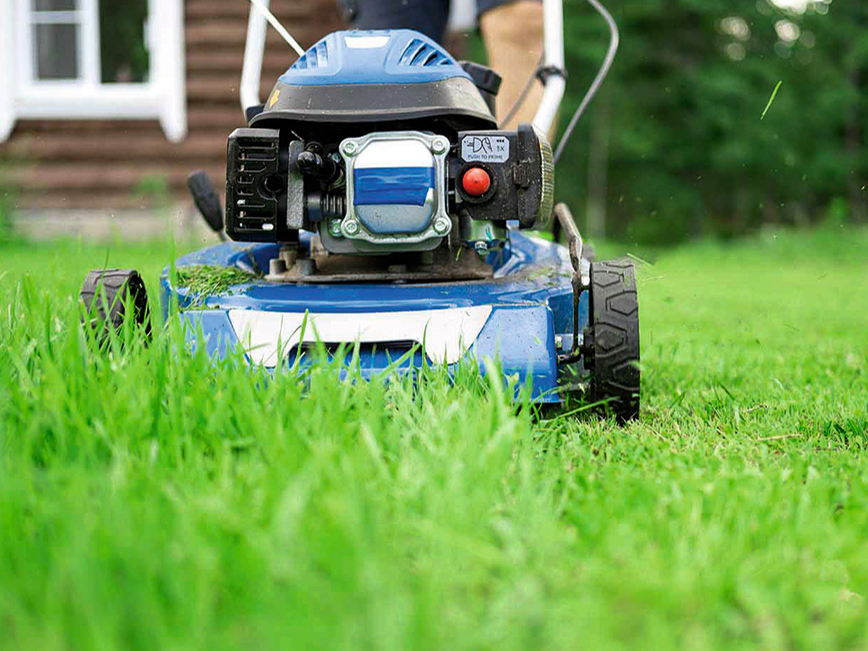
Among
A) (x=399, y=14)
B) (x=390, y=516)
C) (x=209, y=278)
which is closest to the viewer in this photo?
(x=390, y=516)

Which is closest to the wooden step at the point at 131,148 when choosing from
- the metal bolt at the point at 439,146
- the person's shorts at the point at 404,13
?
the person's shorts at the point at 404,13

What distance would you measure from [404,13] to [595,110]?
619 inches

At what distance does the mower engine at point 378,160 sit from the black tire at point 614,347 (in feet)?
0.81

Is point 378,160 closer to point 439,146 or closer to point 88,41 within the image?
point 439,146

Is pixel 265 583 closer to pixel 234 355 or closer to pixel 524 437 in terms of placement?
pixel 524 437

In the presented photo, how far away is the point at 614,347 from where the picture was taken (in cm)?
193

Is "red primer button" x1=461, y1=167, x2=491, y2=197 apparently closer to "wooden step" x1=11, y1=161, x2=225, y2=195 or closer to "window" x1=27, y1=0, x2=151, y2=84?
"wooden step" x1=11, y1=161, x2=225, y2=195

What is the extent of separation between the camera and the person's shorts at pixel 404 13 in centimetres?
296

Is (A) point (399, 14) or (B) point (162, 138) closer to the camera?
(A) point (399, 14)

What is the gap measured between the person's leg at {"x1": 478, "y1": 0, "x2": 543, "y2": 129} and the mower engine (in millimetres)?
934

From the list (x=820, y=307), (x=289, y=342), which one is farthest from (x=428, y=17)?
(x=820, y=307)

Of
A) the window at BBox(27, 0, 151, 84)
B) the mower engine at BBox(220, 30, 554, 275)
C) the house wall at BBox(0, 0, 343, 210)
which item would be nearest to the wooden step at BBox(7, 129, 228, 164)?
the house wall at BBox(0, 0, 343, 210)

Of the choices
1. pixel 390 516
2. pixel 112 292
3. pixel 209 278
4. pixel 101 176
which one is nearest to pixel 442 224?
pixel 209 278

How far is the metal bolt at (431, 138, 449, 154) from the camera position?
2.05 m
